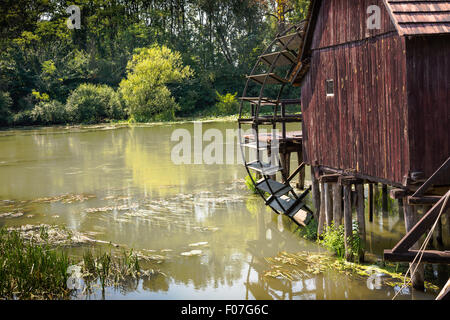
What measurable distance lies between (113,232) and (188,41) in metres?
56.2

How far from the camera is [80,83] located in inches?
2511

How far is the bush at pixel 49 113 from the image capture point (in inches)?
2231

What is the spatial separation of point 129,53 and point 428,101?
200 feet

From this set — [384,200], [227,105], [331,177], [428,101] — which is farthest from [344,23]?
[227,105]

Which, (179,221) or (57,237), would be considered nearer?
(57,237)

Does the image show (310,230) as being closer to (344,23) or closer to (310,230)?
(310,230)

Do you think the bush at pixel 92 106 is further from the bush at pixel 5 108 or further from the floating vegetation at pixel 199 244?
the floating vegetation at pixel 199 244

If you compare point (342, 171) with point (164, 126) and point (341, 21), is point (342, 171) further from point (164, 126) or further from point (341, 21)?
point (164, 126)

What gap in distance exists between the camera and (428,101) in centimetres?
938

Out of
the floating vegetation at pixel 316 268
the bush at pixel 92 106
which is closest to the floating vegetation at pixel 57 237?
the floating vegetation at pixel 316 268

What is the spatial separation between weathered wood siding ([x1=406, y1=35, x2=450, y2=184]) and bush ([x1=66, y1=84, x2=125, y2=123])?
50.2 meters

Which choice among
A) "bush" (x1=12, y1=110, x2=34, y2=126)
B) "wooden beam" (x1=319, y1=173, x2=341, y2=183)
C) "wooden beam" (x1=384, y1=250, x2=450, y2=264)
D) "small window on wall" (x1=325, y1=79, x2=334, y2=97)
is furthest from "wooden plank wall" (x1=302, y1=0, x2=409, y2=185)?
"bush" (x1=12, y1=110, x2=34, y2=126)

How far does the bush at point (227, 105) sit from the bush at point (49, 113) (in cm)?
1695
